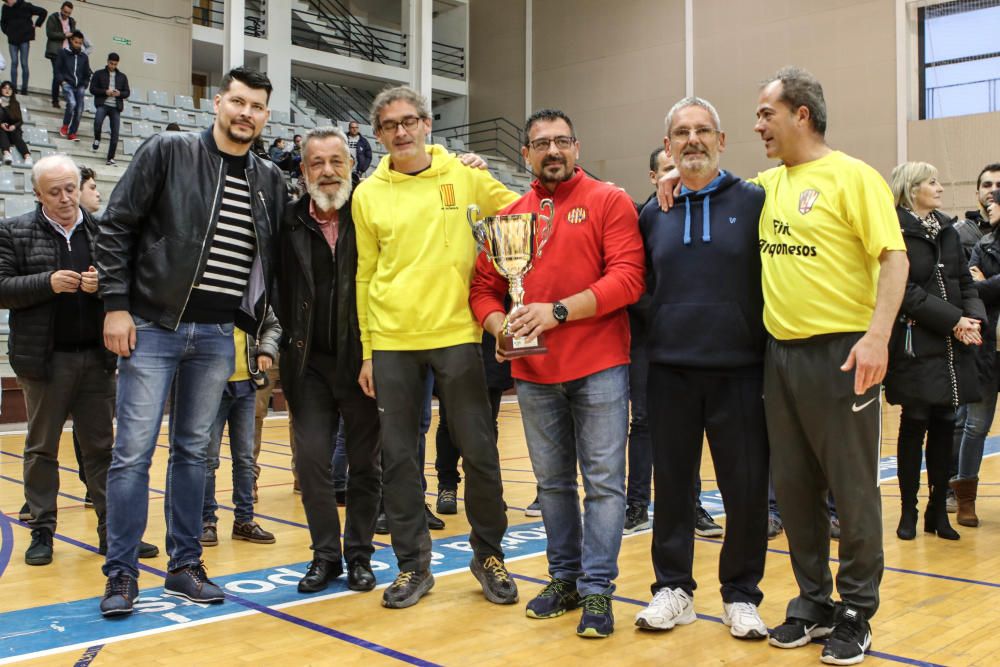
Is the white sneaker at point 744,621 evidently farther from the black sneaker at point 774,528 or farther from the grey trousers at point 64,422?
the grey trousers at point 64,422

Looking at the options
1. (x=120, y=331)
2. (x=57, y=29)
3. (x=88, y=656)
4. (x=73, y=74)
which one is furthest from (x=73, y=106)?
(x=88, y=656)

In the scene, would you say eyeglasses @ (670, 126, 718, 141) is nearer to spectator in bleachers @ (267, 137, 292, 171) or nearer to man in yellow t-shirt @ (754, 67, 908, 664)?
man in yellow t-shirt @ (754, 67, 908, 664)

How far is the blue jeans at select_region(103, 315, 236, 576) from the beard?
57 centimetres

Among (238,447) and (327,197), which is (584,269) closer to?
(327,197)

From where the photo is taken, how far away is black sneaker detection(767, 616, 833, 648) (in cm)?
283

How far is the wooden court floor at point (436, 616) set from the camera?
9.07 feet

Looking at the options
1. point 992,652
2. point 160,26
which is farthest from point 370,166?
point 992,652

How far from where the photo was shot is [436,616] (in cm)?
319

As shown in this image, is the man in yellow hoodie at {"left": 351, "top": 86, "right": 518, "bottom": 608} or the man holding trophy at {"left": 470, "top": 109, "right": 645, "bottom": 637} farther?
the man in yellow hoodie at {"left": 351, "top": 86, "right": 518, "bottom": 608}

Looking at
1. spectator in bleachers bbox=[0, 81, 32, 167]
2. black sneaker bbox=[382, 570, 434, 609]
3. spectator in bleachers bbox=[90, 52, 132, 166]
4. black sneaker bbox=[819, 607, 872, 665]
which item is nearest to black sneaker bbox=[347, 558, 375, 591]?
black sneaker bbox=[382, 570, 434, 609]

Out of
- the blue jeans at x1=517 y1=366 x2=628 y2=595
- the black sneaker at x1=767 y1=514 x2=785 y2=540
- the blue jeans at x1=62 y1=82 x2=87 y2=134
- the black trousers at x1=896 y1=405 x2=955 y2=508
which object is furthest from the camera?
the blue jeans at x1=62 y1=82 x2=87 y2=134

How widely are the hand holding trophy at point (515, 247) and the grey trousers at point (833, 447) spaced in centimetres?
77

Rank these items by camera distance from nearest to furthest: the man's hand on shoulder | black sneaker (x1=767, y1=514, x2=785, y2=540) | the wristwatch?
the wristwatch < the man's hand on shoulder < black sneaker (x1=767, y1=514, x2=785, y2=540)

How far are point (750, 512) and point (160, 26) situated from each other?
17.2m
